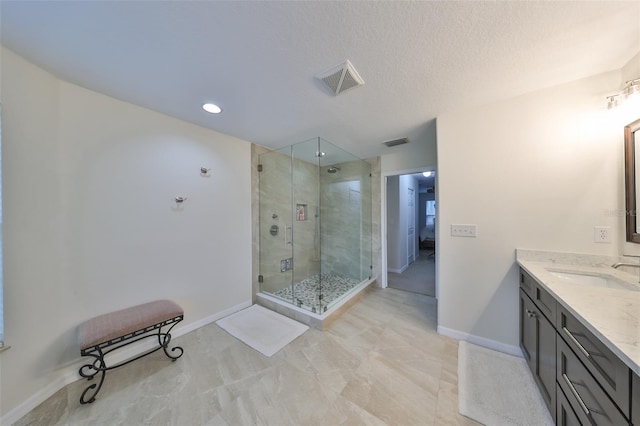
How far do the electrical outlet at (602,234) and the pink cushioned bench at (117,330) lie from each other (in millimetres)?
3613

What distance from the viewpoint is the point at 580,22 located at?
3.66ft

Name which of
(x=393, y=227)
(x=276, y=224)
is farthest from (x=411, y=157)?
(x=276, y=224)

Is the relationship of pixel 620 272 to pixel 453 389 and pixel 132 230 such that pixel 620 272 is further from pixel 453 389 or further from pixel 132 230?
pixel 132 230

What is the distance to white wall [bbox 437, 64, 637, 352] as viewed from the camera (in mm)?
1561

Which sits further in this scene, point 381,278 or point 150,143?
point 381,278

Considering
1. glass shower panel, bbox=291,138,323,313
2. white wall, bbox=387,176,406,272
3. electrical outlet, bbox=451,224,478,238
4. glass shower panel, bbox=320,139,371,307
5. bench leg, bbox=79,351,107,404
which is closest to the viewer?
bench leg, bbox=79,351,107,404

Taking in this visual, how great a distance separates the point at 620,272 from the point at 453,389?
4.91ft

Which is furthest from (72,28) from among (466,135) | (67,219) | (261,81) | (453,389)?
(453,389)

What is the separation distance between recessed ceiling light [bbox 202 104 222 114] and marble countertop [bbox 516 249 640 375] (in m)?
2.86

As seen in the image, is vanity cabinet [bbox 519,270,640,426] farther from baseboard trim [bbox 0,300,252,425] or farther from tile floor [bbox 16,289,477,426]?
baseboard trim [bbox 0,300,252,425]

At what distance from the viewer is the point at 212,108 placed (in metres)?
1.98

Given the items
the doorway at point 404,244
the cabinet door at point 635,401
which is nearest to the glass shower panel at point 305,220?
the doorway at point 404,244

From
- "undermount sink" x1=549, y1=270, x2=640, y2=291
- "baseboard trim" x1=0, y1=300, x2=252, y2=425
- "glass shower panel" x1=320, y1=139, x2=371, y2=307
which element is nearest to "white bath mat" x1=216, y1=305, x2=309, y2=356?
"baseboard trim" x1=0, y1=300, x2=252, y2=425

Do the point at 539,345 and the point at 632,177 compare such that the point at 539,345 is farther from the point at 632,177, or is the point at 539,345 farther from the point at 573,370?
the point at 632,177
